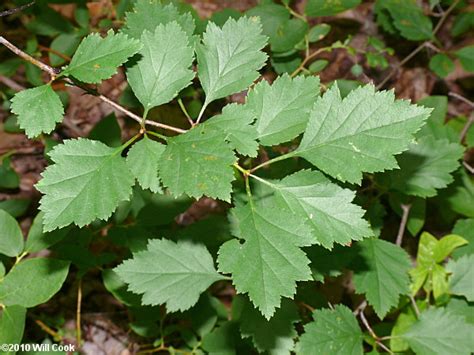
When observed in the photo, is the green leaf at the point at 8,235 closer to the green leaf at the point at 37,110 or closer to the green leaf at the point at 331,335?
the green leaf at the point at 37,110

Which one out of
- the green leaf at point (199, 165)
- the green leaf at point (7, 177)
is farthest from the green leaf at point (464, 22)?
the green leaf at point (7, 177)

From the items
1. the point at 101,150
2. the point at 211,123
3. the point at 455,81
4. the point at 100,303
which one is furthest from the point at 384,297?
the point at 455,81

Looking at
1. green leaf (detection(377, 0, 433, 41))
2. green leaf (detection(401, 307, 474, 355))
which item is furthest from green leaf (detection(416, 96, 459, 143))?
green leaf (detection(401, 307, 474, 355))

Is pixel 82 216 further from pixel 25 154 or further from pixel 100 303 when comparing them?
pixel 25 154

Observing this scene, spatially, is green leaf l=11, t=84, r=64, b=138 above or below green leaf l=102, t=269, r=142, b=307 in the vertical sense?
above

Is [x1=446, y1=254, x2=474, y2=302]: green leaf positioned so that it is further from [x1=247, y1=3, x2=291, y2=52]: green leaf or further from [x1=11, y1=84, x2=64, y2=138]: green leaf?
[x1=11, y1=84, x2=64, y2=138]: green leaf

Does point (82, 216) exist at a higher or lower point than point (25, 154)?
higher
